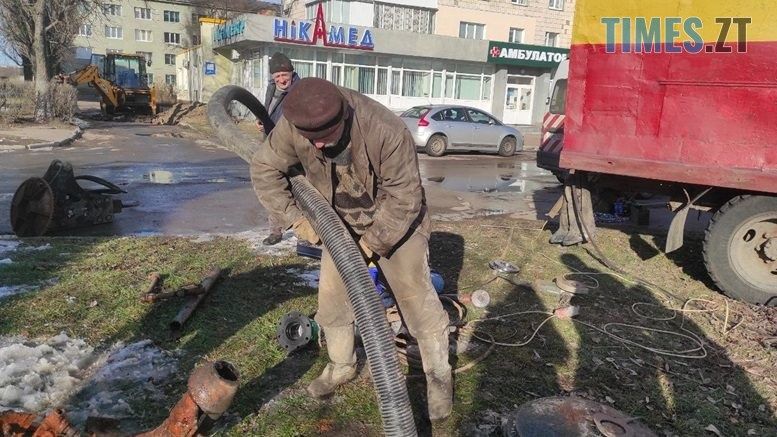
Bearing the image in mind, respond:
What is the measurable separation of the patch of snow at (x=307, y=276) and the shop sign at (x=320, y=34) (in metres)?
20.5

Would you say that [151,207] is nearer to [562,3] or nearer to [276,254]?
[276,254]

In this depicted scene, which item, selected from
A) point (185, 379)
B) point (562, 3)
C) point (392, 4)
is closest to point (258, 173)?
point (185, 379)

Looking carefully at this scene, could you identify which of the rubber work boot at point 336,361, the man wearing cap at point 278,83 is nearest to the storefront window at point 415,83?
the man wearing cap at point 278,83

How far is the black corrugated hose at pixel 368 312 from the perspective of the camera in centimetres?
260

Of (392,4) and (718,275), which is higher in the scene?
(392,4)

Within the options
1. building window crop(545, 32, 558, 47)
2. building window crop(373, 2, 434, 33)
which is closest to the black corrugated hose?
building window crop(373, 2, 434, 33)

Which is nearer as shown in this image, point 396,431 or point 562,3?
point 396,431

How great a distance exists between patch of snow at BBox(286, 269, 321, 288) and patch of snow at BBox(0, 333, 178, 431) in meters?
1.59

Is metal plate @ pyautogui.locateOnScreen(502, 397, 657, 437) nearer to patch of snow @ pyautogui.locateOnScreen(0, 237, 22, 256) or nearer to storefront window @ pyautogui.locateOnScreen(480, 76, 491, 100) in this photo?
patch of snow @ pyautogui.locateOnScreen(0, 237, 22, 256)

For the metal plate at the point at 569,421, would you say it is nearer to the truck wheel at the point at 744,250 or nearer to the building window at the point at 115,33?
the truck wheel at the point at 744,250

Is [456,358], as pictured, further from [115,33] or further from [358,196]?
[115,33]

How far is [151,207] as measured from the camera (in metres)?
8.60

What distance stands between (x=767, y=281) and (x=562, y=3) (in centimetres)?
3226

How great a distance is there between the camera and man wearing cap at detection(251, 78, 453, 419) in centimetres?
259
